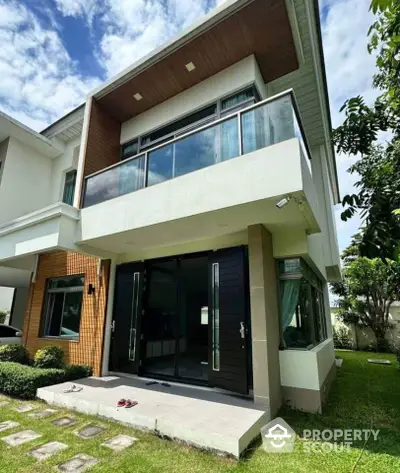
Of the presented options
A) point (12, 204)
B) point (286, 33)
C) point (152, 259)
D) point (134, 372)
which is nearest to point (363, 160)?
point (286, 33)

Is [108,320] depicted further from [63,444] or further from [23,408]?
[63,444]

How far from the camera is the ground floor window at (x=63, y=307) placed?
8.24 meters

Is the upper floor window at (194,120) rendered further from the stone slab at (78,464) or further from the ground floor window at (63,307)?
the stone slab at (78,464)

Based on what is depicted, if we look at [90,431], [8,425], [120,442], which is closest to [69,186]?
[8,425]

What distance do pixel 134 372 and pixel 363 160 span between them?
6.62 m

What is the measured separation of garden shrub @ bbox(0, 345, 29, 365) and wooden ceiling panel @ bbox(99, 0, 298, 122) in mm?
7547

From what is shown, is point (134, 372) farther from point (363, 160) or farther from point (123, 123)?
point (123, 123)

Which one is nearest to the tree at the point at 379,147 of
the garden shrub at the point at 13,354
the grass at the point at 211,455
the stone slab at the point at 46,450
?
the grass at the point at 211,455

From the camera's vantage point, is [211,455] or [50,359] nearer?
[211,455]

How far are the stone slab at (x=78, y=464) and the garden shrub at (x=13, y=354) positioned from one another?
18.6 ft

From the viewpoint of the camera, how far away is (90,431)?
13.7 feet

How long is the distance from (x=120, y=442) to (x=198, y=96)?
298 inches

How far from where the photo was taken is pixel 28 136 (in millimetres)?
10164

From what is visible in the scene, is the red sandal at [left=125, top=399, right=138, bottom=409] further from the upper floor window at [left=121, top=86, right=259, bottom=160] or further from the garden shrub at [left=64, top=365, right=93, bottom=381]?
the upper floor window at [left=121, top=86, right=259, bottom=160]
